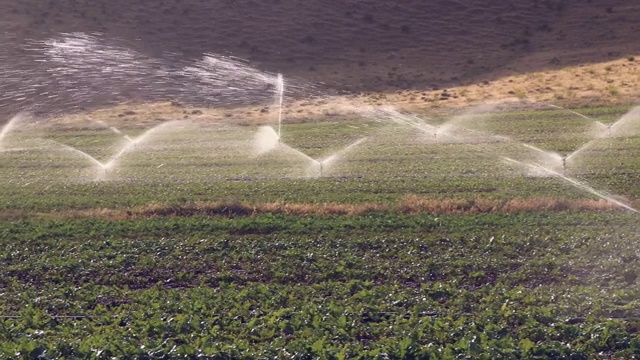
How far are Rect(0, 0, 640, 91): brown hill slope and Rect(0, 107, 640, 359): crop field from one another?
17.7 metres

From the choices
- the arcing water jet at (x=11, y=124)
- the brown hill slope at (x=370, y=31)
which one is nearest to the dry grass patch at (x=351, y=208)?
the arcing water jet at (x=11, y=124)

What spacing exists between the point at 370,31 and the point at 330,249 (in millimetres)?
38804

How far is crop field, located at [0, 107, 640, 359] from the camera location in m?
12.8

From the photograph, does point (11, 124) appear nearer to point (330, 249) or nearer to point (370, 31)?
point (370, 31)

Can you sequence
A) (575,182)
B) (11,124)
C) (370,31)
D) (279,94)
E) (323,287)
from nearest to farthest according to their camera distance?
(323,287)
(575,182)
(11,124)
(279,94)
(370,31)

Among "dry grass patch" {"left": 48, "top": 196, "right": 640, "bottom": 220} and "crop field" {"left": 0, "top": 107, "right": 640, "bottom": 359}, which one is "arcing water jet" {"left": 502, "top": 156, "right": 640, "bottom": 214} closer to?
"crop field" {"left": 0, "top": 107, "right": 640, "bottom": 359}

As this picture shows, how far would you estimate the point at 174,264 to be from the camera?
54.7 ft

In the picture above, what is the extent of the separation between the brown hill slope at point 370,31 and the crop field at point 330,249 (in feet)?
58.2

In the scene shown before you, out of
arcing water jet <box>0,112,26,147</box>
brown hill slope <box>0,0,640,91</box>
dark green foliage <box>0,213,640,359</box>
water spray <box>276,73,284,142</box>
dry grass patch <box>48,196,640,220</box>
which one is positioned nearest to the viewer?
dark green foliage <box>0,213,640,359</box>

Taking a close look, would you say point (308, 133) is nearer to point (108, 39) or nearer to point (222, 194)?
point (222, 194)

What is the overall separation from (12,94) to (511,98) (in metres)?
24.3

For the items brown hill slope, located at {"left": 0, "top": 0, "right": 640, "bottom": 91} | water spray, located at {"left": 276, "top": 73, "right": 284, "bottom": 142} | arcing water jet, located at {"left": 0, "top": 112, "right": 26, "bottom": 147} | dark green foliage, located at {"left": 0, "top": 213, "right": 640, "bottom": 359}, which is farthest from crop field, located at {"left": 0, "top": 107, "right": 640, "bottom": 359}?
brown hill slope, located at {"left": 0, "top": 0, "right": 640, "bottom": 91}

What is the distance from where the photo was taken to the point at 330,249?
56.3 feet

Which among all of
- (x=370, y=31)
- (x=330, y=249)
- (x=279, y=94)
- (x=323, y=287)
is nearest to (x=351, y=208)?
(x=330, y=249)
